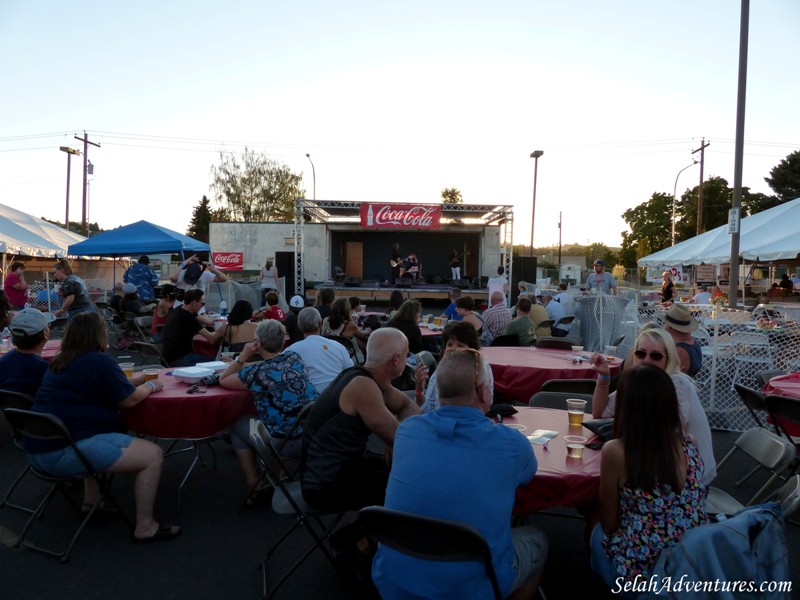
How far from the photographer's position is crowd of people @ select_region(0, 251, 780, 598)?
1.85 m

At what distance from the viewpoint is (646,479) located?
79.1 inches

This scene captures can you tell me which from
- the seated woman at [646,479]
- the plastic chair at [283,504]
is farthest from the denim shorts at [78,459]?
the seated woman at [646,479]

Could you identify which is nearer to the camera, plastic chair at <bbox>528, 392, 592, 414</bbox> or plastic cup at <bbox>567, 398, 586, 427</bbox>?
plastic cup at <bbox>567, 398, 586, 427</bbox>

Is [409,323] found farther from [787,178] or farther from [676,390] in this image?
[787,178]

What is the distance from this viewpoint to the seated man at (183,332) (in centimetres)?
564

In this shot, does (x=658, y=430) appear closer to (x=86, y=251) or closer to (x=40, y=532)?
(x=40, y=532)

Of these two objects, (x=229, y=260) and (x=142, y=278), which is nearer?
(x=142, y=278)

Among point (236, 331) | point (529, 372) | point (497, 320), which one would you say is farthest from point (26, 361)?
point (497, 320)

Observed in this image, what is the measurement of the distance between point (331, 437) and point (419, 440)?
854mm

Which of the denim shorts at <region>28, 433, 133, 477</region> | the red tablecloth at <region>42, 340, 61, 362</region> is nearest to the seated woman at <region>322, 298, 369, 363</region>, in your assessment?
the red tablecloth at <region>42, 340, 61, 362</region>

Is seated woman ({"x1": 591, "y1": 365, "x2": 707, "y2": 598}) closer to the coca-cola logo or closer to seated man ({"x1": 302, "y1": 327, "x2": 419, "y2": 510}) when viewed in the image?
seated man ({"x1": 302, "y1": 327, "x2": 419, "y2": 510})

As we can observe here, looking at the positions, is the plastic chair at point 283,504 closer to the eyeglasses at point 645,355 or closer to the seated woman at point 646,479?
the seated woman at point 646,479

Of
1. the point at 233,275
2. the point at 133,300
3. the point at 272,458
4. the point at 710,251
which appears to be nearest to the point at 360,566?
the point at 272,458

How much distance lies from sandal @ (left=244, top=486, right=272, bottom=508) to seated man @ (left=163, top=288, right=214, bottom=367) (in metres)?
2.09
